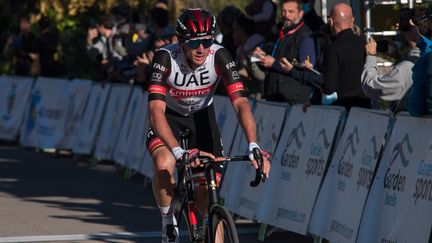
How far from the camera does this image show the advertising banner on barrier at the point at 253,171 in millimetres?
12148

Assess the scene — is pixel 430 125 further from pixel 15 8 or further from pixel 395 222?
pixel 15 8

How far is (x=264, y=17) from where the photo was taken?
15.5 metres

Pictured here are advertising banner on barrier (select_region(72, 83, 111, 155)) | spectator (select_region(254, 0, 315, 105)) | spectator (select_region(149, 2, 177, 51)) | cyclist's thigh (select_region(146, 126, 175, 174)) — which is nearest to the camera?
cyclist's thigh (select_region(146, 126, 175, 174))

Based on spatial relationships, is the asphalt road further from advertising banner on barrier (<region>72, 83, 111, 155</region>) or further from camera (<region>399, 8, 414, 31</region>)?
camera (<region>399, 8, 414, 31</region>)

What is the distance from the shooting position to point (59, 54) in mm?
27625

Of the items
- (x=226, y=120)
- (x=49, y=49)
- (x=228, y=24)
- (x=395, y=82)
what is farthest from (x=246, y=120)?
(x=49, y=49)

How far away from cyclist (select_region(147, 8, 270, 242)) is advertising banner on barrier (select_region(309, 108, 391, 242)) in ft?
4.12

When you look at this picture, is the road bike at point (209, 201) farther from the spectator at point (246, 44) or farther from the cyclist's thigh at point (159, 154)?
the spectator at point (246, 44)

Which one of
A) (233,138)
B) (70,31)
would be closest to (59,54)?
(70,31)

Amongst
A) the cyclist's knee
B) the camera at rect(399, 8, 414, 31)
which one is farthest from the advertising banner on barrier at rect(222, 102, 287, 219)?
the cyclist's knee

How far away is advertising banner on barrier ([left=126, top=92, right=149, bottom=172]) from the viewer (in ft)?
56.2

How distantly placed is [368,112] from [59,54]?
18295mm

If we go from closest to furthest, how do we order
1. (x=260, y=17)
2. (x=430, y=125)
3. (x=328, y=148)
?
(x=430, y=125) → (x=328, y=148) → (x=260, y=17)

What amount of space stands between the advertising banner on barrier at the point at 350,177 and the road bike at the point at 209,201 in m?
1.38
